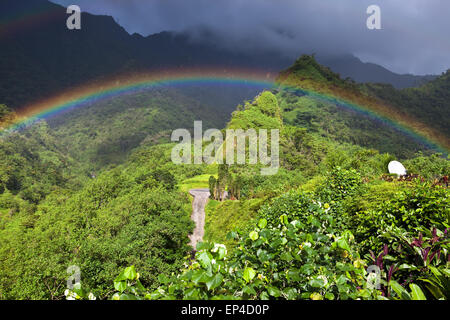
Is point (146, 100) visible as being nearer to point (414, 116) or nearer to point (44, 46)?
point (44, 46)

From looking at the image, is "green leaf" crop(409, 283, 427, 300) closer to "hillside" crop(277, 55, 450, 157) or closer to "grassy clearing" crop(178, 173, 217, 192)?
"grassy clearing" crop(178, 173, 217, 192)

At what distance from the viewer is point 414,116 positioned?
54000 millimetres

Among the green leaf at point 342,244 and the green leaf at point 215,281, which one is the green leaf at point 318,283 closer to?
the green leaf at point 342,244

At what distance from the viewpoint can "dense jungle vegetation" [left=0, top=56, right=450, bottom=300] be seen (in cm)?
138

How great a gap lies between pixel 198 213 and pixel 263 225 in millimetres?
18639

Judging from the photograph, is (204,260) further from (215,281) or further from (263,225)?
(263,225)

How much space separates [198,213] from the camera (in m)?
19.6

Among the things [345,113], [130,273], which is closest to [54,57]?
[345,113]

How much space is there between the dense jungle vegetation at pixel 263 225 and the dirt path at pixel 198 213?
2.29 feet

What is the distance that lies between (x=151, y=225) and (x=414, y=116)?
6369 centimetres

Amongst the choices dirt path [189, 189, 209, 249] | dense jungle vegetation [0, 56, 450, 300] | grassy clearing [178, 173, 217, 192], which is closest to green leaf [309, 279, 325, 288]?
dense jungle vegetation [0, 56, 450, 300]

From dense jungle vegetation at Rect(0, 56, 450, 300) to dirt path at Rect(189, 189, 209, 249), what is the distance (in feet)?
2.29

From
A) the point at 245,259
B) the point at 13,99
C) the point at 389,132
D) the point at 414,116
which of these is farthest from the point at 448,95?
the point at 13,99
